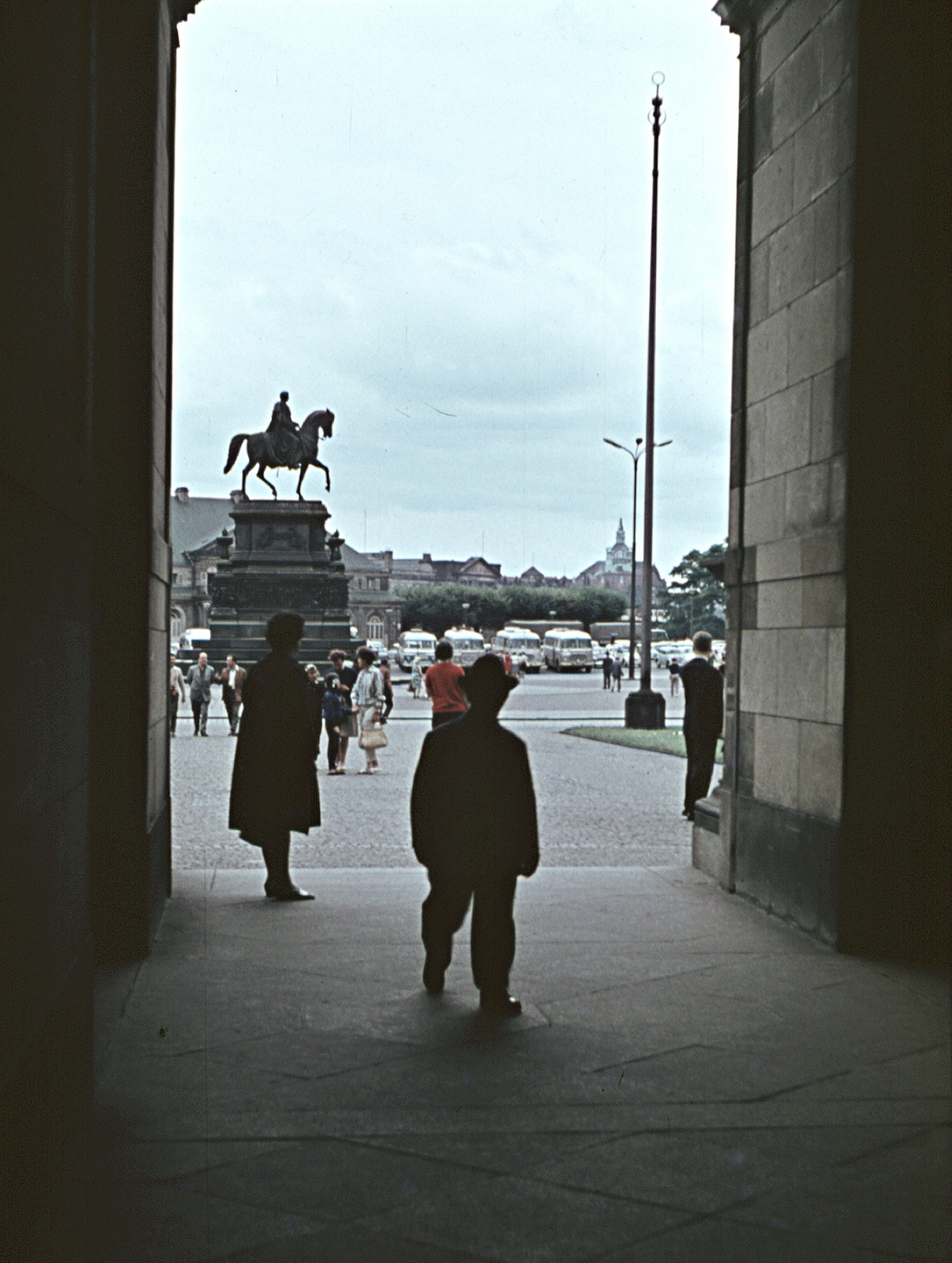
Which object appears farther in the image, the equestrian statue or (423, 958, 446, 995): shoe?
the equestrian statue

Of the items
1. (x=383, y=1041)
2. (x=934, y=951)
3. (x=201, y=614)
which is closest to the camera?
(x=383, y=1041)

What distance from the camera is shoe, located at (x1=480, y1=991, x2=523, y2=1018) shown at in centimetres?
572

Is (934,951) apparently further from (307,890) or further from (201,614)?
(201,614)

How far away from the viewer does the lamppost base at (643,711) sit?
27.2m

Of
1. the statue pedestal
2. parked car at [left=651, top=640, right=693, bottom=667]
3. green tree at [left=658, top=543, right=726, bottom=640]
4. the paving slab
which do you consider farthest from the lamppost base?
green tree at [left=658, top=543, right=726, bottom=640]

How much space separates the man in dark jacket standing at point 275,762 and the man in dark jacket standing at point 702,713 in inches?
185

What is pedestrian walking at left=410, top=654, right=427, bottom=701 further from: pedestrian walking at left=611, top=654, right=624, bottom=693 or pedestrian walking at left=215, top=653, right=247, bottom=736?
pedestrian walking at left=215, top=653, right=247, bottom=736

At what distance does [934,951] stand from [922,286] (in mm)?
3259

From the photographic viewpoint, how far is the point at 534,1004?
235 inches

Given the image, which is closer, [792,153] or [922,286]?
[922,286]

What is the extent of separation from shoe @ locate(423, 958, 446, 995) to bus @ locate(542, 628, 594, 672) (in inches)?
2738

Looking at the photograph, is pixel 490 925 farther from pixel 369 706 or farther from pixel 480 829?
pixel 369 706

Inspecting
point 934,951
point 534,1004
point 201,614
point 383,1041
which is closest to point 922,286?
point 934,951

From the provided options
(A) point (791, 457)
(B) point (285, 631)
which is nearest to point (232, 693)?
(B) point (285, 631)
